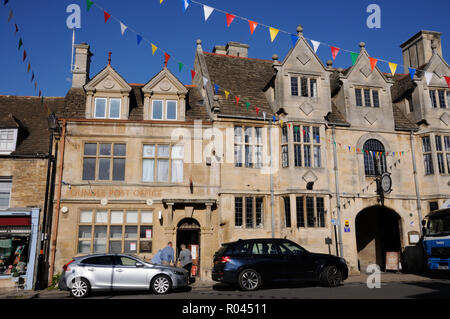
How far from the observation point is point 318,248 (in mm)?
19953

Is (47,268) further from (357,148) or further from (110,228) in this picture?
(357,148)

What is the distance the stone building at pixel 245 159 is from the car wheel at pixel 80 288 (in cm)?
560

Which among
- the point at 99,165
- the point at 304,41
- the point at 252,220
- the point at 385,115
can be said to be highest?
the point at 304,41

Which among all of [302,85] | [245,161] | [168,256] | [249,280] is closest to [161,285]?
[249,280]

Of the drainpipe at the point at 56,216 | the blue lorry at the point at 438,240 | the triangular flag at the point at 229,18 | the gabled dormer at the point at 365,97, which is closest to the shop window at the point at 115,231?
the drainpipe at the point at 56,216

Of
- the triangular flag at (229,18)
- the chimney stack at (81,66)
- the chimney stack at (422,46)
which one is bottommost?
the triangular flag at (229,18)

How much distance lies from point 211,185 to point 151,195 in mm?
3080

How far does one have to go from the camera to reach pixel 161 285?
45.9 ft

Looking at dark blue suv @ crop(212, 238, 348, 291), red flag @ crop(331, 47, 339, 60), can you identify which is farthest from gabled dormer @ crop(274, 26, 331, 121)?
dark blue suv @ crop(212, 238, 348, 291)

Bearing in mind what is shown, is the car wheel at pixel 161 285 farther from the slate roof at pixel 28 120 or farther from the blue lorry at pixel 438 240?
the blue lorry at pixel 438 240

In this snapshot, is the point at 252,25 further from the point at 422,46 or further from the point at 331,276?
the point at 422,46

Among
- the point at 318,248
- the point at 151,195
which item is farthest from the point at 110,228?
the point at 318,248

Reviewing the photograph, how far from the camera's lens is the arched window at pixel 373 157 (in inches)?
883

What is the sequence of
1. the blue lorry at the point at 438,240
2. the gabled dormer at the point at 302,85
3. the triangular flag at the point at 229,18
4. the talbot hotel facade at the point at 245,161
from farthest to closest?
the gabled dormer at the point at 302,85
the talbot hotel facade at the point at 245,161
the blue lorry at the point at 438,240
the triangular flag at the point at 229,18
